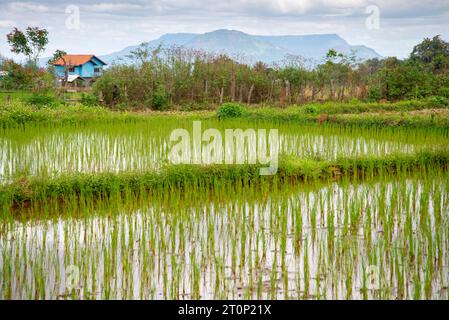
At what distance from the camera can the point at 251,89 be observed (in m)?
17.4

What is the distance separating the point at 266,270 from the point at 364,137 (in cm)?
633

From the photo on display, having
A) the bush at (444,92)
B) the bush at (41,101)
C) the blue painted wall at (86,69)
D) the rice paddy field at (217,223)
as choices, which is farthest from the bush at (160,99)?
the blue painted wall at (86,69)

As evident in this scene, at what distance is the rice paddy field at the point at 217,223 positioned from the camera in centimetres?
470

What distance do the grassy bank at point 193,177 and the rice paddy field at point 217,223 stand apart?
20 mm

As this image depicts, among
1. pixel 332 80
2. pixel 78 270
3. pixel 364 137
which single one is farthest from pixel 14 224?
pixel 332 80

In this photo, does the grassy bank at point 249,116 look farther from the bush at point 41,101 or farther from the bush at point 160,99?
the bush at point 160,99

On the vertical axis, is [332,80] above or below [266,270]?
above

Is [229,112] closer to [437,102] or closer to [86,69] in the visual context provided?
[437,102]

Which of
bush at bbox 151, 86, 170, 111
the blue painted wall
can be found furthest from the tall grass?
the blue painted wall

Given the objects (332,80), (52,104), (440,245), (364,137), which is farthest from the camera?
(332,80)

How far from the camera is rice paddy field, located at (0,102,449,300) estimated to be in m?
4.70

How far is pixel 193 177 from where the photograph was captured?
782 centimetres

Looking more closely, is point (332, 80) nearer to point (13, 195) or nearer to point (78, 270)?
point (13, 195)

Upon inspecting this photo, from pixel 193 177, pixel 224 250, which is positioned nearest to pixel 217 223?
pixel 224 250
